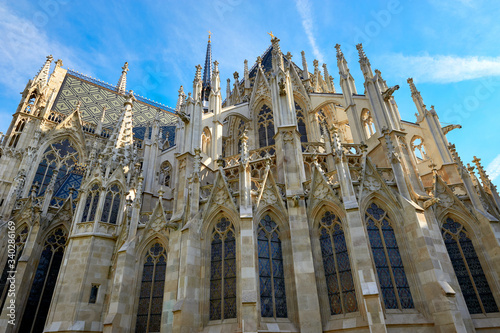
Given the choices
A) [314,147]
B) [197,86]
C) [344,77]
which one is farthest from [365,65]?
[197,86]

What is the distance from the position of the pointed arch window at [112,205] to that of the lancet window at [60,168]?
503 cm

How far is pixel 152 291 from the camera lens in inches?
546

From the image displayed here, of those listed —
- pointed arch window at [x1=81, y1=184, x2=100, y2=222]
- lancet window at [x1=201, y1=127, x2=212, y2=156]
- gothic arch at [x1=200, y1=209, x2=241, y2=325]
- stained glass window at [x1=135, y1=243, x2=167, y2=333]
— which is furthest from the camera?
lancet window at [x1=201, y1=127, x2=212, y2=156]

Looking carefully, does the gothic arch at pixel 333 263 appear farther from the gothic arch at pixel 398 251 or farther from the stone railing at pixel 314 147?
the stone railing at pixel 314 147

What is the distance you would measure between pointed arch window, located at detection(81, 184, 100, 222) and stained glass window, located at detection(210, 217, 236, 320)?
255 inches

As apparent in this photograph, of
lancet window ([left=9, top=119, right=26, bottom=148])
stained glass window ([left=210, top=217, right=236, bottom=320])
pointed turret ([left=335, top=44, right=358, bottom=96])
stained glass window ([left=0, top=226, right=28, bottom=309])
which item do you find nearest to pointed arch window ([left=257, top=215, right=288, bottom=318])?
stained glass window ([left=210, top=217, right=236, bottom=320])

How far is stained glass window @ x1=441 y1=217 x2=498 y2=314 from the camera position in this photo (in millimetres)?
11930

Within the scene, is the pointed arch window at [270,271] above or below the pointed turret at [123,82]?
below

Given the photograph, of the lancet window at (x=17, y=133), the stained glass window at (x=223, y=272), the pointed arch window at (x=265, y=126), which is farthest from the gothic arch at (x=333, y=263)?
the lancet window at (x=17, y=133)

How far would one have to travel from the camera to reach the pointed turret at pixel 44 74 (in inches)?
1057

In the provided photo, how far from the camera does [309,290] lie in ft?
37.8

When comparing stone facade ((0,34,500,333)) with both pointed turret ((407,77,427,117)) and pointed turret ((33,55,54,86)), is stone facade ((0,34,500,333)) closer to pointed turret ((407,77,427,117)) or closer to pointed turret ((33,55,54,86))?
pointed turret ((407,77,427,117))

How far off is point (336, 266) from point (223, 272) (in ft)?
13.7

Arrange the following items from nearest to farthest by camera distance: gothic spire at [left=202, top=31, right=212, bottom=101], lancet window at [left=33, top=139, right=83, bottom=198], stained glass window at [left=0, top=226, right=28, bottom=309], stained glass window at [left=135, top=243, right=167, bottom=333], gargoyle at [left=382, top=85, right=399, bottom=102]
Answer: stained glass window at [left=135, top=243, right=167, bottom=333], stained glass window at [left=0, top=226, right=28, bottom=309], gargoyle at [left=382, top=85, right=399, bottom=102], lancet window at [left=33, top=139, right=83, bottom=198], gothic spire at [left=202, top=31, right=212, bottom=101]
